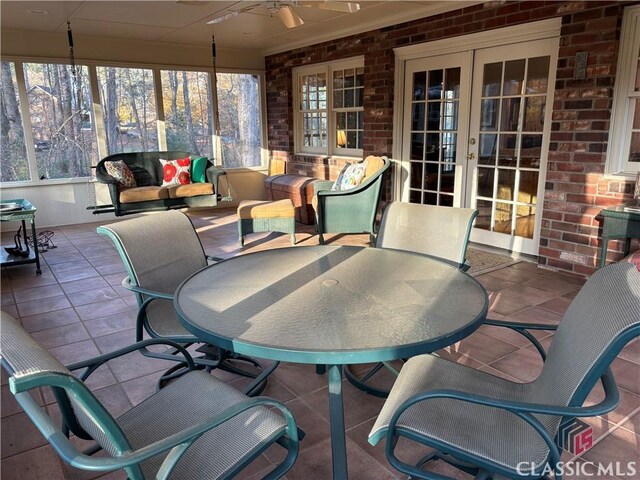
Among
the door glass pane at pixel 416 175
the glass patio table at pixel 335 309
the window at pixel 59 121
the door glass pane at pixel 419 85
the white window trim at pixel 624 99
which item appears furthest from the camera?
the window at pixel 59 121

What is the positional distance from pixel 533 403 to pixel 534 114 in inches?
142

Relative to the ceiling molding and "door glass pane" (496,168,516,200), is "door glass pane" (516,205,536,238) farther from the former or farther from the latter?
the ceiling molding

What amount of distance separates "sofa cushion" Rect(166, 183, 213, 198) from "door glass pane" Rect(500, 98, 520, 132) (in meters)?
3.60

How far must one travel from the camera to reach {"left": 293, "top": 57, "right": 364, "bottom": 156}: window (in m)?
6.27

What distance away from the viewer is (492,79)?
4.61 metres

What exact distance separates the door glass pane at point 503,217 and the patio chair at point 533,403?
3.33m

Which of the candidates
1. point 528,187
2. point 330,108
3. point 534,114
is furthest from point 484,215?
point 330,108

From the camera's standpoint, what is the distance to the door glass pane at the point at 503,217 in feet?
15.3

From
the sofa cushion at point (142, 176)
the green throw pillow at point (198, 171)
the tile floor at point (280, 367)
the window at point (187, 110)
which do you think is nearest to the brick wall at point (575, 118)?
the tile floor at point (280, 367)

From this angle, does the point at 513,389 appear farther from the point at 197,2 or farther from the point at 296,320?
the point at 197,2

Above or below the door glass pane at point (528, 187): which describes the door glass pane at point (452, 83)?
above

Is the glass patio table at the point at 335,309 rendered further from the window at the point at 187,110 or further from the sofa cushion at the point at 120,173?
the window at the point at 187,110

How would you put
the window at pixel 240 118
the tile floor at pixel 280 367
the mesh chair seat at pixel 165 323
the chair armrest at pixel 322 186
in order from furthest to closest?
the window at pixel 240 118
the chair armrest at pixel 322 186
the mesh chair seat at pixel 165 323
the tile floor at pixel 280 367

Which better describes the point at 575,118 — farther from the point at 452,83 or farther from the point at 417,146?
the point at 417,146
